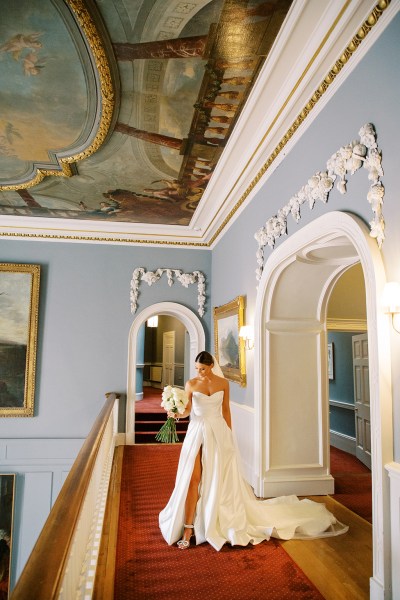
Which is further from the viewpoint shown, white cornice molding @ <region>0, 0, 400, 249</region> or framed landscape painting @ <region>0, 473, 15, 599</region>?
framed landscape painting @ <region>0, 473, 15, 599</region>

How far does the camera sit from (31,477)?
9375 mm

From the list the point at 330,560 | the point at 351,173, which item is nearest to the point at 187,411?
the point at 330,560

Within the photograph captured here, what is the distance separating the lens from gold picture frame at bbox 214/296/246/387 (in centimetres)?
718

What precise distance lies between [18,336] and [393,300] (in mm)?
8530

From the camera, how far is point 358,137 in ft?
11.9

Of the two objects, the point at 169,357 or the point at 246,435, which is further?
the point at 169,357

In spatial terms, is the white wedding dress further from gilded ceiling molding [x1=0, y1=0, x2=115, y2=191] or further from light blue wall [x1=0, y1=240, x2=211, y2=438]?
light blue wall [x1=0, y1=240, x2=211, y2=438]

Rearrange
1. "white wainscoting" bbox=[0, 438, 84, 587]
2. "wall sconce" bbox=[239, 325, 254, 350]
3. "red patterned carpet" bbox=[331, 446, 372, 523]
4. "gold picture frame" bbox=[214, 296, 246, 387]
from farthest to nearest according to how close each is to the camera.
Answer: "white wainscoting" bbox=[0, 438, 84, 587], "gold picture frame" bbox=[214, 296, 246, 387], "wall sconce" bbox=[239, 325, 254, 350], "red patterned carpet" bbox=[331, 446, 372, 523]

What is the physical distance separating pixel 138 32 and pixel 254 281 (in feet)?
12.5

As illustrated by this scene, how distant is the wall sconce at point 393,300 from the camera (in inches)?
119

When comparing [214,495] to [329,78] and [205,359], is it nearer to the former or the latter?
[205,359]

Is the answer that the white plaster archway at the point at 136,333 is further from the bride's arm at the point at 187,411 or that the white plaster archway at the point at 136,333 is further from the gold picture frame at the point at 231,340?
the bride's arm at the point at 187,411

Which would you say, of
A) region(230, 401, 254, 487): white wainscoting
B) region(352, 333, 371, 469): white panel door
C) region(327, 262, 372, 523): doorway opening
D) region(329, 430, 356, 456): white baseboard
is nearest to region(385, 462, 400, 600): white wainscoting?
region(230, 401, 254, 487): white wainscoting

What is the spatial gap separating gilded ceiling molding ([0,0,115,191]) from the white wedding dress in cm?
351
